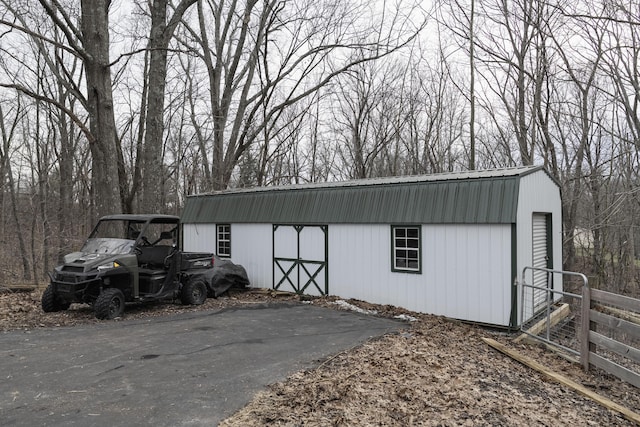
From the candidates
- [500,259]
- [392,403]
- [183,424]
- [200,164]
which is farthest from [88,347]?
[200,164]

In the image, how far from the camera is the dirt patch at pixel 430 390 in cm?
382

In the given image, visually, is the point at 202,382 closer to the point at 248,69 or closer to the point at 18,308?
the point at 18,308

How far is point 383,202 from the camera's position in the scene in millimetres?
9266

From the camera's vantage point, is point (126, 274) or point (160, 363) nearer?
point (160, 363)

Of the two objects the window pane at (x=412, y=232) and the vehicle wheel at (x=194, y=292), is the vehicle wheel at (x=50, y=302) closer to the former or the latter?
the vehicle wheel at (x=194, y=292)

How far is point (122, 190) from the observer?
51.7 feet

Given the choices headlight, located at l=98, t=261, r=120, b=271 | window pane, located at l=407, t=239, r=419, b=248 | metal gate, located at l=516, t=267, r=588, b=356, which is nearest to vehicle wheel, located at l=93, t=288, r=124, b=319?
headlight, located at l=98, t=261, r=120, b=271

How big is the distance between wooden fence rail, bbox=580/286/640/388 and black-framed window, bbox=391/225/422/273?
3.37 meters

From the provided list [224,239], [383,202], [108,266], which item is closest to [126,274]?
[108,266]

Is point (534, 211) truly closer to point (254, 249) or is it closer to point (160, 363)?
point (254, 249)

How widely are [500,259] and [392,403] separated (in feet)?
14.7

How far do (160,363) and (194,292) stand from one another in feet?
13.3

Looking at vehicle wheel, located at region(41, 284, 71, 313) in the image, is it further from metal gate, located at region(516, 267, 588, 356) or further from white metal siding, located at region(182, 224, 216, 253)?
metal gate, located at region(516, 267, 588, 356)

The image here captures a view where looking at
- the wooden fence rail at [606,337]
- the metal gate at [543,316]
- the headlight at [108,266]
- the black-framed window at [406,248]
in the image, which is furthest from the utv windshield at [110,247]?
the wooden fence rail at [606,337]
